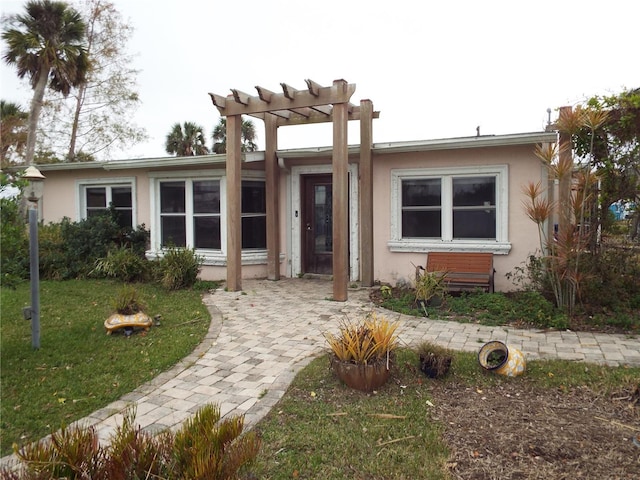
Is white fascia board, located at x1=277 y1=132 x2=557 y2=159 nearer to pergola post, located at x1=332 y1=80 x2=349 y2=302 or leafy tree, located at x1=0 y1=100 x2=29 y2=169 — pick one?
pergola post, located at x1=332 y1=80 x2=349 y2=302

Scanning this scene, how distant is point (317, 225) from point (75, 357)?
5.80 meters

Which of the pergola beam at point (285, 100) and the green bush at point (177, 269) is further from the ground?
the pergola beam at point (285, 100)

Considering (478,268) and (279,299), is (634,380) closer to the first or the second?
(478,268)

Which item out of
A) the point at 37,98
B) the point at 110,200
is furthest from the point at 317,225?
the point at 37,98

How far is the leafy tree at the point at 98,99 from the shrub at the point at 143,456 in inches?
856

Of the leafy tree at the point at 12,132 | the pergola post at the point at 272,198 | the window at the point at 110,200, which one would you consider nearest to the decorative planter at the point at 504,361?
the pergola post at the point at 272,198

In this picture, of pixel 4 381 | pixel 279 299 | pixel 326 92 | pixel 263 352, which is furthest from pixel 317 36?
pixel 4 381

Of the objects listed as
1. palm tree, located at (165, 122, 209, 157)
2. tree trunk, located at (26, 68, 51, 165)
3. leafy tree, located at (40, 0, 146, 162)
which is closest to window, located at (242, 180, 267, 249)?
tree trunk, located at (26, 68, 51, 165)

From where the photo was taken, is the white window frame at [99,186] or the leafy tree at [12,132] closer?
the white window frame at [99,186]

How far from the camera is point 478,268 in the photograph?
766cm

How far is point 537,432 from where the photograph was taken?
3.01m

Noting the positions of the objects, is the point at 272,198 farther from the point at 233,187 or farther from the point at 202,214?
the point at 202,214

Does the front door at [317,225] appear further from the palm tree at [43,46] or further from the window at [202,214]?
the palm tree at [43,46]

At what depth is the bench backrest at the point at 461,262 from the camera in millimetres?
7659
